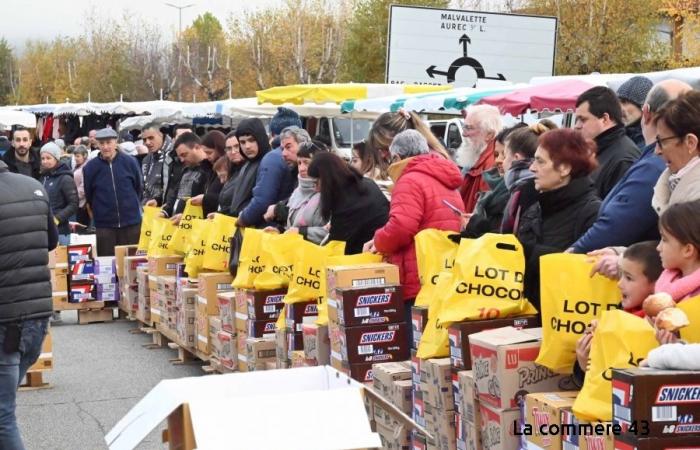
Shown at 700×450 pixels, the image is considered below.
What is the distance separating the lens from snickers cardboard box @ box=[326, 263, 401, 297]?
6629 millimetres

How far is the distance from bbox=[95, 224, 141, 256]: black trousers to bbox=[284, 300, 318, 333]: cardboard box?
6381 millimetres

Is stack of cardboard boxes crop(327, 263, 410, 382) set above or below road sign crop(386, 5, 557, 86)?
below

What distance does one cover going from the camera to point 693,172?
14.5 ft

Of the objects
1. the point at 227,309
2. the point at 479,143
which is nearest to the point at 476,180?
the point at 479,143

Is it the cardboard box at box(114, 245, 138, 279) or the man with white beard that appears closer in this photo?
the man with white beard

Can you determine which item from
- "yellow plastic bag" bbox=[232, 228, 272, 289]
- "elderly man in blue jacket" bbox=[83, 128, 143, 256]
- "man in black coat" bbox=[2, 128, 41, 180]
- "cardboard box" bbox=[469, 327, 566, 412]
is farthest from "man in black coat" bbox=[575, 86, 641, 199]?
"man in black coat" bbox=[2, 128, 41, 180]

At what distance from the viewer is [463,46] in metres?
25.1

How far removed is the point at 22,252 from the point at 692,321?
12.1 feet

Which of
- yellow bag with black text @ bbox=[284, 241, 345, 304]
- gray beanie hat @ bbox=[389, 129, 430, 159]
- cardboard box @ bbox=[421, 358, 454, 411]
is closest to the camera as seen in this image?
cardboard box @ bbox=[421, 358, 454, 411]

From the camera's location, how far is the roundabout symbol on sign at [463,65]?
80.8 feet

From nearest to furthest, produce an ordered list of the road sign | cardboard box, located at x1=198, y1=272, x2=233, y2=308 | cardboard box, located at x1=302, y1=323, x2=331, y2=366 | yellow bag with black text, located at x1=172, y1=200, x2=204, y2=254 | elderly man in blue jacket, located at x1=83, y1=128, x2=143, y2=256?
1. cardboard box, located at x1=302, y1=323, x2=331, y2=366
2. cardboard box, located at x1=198, y1=272, x2=233, y2=308
3. yellow bag with black text, located at x1=172, y1=200, x2=204, y2=254
4. elderly man in blue jacket, located at x1=83, y1=128, x2=143, y2=256
5. the road sign

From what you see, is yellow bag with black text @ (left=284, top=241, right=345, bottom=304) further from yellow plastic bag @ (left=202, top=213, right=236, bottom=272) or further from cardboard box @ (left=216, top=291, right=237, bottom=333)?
yellow plastic bag @ (left=202, top=213, right=236, bottom=272)

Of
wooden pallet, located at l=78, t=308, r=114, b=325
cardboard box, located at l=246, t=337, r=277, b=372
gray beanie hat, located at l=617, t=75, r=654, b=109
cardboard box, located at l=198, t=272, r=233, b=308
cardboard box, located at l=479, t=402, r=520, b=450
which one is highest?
gray beanie hat, located at l=617, t=75, r=654, b=109

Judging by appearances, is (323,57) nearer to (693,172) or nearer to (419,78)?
(419,78)
